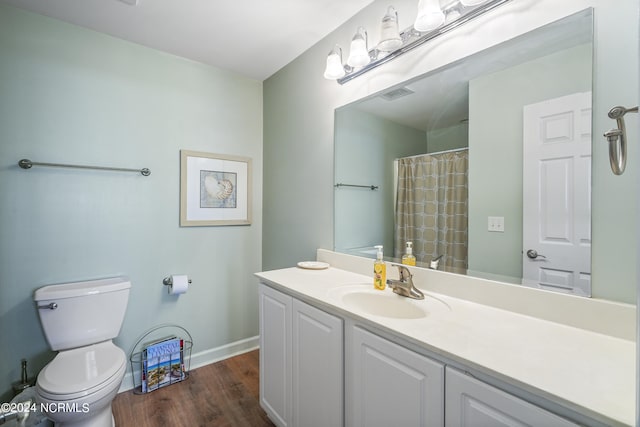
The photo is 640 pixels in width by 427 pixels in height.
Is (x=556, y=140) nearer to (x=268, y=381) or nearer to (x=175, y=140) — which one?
(x=268, y=381)

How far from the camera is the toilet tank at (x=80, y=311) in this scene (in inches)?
62.6

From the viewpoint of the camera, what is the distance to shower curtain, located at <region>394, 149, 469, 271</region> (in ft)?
4.35

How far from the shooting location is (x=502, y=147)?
1.19 metres

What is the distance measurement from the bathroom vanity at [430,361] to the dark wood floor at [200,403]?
322 mm

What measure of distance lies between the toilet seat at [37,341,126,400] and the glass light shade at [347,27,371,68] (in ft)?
6.88

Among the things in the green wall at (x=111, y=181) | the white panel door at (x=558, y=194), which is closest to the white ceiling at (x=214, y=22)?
the green wall at (x=111, y=181)

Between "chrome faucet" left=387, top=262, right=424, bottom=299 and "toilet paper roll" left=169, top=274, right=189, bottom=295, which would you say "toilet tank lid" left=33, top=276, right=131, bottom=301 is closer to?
"toilet paper roll" left=169, top=274, right=189, bottom=295

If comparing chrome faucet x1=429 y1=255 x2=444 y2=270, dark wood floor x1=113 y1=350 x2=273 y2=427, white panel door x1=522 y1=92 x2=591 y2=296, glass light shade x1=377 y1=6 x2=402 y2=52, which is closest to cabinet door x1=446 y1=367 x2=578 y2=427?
white panel door x1=522 y1=92 x2=591 y2=296

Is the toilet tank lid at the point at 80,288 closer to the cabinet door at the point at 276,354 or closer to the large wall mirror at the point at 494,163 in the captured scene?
the cabinet door at the point at 276,354

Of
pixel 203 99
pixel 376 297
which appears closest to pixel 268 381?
pixel 376 297

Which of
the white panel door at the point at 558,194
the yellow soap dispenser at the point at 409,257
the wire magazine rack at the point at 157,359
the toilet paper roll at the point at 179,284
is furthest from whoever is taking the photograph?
the toilet paper roll at the point at 179,284

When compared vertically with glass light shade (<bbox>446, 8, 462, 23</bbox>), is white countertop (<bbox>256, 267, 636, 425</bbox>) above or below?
below

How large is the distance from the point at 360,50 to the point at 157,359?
7.92 feet

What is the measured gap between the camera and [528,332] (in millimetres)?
911
